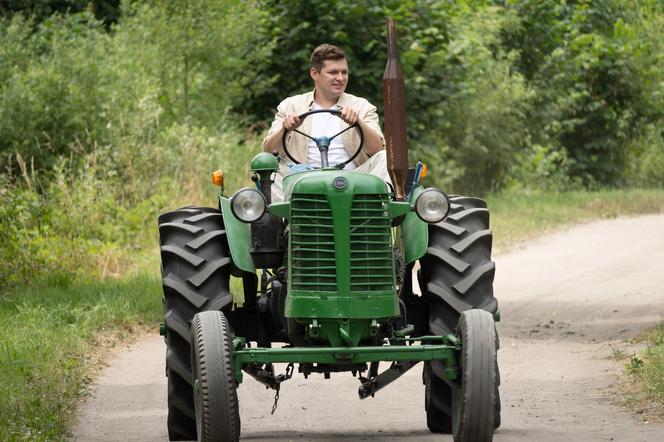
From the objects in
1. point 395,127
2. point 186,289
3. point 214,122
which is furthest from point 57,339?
Answer: point 214,122

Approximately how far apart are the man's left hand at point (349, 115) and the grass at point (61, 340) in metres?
2.40

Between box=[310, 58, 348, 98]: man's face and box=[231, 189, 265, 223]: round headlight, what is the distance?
56.5 inches

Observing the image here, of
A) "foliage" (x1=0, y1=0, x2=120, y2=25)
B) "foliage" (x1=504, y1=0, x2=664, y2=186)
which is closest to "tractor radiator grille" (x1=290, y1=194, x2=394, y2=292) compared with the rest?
"foliage" (x1=0, y1=0, x2=120, y2=25)

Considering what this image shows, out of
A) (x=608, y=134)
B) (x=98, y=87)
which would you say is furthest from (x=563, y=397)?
(x=608, y=134)

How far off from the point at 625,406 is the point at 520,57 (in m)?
21.7

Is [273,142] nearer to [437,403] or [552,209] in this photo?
[437,403]

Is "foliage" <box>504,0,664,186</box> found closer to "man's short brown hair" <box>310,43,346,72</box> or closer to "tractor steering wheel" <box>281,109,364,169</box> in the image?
"man's short brown hair" <box>310,43,346,72</box>

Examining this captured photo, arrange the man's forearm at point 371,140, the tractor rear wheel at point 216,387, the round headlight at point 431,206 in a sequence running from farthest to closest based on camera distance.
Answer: the man's forearm at point 371,140 < the round headlight at point 431,206 < the tractor rear wheel at point 216,387

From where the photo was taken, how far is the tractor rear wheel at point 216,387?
21.9ft

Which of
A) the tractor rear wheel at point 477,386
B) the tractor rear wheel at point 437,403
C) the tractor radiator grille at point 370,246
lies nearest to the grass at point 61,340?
the tractor rear wheel at point 437,403

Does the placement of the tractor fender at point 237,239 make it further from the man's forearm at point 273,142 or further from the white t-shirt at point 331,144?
the white t-shirt at point 331,144

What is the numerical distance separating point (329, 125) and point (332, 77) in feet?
1.00

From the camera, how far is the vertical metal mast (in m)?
7.88

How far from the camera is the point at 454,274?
771 centimetres
